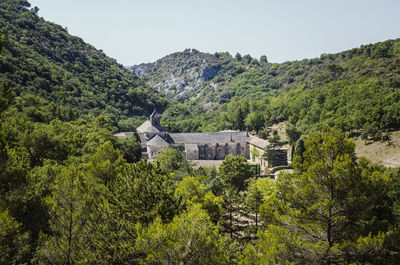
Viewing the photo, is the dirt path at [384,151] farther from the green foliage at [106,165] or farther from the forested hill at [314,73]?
→ the green foliage at [106,165]

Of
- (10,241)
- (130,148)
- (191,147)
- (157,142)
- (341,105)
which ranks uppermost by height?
(341,105)

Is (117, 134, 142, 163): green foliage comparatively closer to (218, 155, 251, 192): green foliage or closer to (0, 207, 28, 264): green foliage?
(218, 155, 251, 192): green foliage

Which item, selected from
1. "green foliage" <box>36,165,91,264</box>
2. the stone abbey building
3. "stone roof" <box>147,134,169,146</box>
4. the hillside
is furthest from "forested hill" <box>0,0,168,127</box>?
"green foliage" <box>36,165,91,264</box>

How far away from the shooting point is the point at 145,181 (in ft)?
43.3

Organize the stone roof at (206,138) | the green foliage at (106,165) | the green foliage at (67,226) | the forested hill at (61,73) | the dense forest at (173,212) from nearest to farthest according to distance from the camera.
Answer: the dense forest at (173,212), the green foliage at (67,226), the green foliage at (106,165), the stone roof at (206,138), the forested hill at (61,73)

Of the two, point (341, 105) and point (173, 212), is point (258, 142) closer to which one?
point (341, 105)

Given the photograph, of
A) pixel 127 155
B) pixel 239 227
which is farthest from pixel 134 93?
pixel 239 227

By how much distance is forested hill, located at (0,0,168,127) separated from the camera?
6538cm

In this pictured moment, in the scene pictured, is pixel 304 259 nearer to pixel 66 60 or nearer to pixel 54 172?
pixel 54 172

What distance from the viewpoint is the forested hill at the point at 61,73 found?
214 ft

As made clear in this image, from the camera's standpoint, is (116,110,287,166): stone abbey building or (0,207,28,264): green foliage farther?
Result: (116,110,287,166): stone abbey building

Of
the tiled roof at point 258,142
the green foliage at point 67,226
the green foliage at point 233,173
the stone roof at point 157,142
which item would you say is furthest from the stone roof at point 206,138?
the green foliage at point 67,226

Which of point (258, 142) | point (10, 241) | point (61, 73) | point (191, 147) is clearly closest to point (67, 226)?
point (10, 241)

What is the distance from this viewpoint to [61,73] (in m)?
85.4
